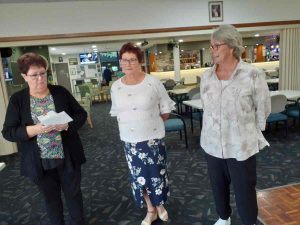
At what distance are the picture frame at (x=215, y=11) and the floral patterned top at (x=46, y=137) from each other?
4900 mm

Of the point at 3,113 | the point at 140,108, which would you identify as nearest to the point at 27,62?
the point at 140,108

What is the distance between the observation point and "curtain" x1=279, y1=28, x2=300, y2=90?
6.42m

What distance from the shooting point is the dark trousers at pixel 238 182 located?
199 cm

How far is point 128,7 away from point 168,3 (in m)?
0.88

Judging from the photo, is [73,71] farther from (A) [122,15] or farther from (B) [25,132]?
(B) [25,132]

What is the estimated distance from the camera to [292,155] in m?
4.10

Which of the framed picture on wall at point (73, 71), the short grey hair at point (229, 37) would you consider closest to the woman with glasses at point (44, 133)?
the short grey hair at point (229, 37)

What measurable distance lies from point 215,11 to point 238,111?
4.76 meters

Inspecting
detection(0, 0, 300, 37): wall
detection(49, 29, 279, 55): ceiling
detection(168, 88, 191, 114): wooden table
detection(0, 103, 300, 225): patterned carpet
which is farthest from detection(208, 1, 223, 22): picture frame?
detection(0, 103, 300, 225): patterned carpet

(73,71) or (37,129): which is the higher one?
(73,71)

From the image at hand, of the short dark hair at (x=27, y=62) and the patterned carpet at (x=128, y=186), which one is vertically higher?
the short dark hair at (x=27, y=62)

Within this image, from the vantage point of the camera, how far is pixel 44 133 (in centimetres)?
203

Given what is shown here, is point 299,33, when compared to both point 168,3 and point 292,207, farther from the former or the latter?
point 292,207

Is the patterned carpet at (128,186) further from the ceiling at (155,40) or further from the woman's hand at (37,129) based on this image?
the ceiling at (155,40)
